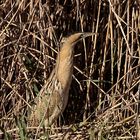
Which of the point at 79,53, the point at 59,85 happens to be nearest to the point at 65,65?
the point at 59,85

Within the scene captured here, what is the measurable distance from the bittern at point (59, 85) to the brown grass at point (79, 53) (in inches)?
2.8

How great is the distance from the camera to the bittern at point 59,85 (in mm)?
Answer: 2805

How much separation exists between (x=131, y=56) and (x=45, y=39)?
1.58 feet

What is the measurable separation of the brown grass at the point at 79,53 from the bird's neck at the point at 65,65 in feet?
0.32

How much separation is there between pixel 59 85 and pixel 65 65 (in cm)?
12

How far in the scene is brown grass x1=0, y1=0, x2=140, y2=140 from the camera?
293 centimetres

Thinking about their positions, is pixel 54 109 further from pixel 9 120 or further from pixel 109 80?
pixel 109 80

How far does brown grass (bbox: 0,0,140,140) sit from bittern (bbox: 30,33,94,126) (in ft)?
0.23

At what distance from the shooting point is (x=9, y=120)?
→ 2820mm

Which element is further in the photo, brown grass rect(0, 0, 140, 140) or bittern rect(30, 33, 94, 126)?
brown grass rect(0, 0, 140, 140)

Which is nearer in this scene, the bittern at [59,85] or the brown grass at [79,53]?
the bittern at [59,85]

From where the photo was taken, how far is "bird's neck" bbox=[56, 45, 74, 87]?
2.88 metres

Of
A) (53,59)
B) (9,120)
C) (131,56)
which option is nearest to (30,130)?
(9,120)

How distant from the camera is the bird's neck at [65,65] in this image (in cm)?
288
